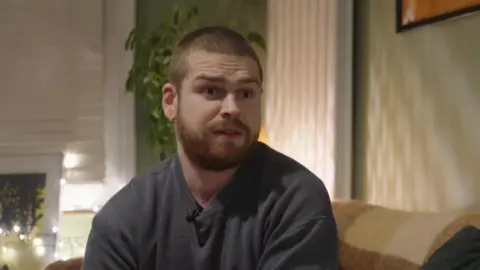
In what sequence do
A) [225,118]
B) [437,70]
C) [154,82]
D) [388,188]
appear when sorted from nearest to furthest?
[225,118], [437,70], [388,188], [154,82]

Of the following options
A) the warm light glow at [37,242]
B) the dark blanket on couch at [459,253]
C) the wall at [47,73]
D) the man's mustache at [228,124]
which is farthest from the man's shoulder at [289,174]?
the wall at [47,73]

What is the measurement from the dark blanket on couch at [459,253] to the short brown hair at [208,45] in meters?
0.58

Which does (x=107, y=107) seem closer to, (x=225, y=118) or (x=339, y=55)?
(x=339, y=55)

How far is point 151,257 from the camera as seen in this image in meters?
1.34

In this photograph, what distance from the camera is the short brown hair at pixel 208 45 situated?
1.29m

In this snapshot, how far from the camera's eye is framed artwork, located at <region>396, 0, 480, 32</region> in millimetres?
2102

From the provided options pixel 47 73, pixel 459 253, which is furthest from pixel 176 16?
pixel 459 253

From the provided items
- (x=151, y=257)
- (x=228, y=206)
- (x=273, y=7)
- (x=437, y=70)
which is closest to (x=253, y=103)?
(x=228, y=206)

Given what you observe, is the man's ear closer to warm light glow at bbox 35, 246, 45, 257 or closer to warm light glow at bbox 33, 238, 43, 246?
warm light glow at bbox 35, 246, 45, 257

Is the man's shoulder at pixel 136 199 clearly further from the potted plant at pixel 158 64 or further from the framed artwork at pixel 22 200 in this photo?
the framed artwork at pixel 22 200

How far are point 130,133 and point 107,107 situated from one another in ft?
0.60

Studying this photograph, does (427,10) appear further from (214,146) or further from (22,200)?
(22,200)

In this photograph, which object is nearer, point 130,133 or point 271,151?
point 271,151

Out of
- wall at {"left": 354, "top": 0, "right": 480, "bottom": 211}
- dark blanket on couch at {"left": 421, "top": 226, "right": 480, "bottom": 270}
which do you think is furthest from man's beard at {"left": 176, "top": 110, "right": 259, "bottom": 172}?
wall at {"left": 354, "top": 0, "right": 480, "bottom": 211}
